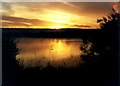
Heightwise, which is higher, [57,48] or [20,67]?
[57,48]

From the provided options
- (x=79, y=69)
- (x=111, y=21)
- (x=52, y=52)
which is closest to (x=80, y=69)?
(x=79, y=69)

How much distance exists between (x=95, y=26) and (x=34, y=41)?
45cm

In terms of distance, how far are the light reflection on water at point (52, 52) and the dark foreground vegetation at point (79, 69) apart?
0.11ft

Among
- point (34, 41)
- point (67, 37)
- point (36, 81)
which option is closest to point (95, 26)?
point (67, 37)

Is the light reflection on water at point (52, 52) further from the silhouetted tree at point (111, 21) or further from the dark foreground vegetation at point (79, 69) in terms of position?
the silhouetted tree at point (111, 21)

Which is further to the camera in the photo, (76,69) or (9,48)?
(9,48)

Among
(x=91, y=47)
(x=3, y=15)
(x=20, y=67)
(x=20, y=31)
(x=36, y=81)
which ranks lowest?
(x=36, y=81)

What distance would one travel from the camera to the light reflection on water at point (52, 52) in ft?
4.24

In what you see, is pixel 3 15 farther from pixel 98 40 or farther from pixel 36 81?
pixel 98 40

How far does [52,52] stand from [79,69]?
0.22m

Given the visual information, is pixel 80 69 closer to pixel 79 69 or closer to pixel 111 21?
pixel 79 69

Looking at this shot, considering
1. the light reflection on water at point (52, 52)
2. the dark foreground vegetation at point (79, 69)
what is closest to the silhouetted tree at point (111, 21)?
the dark foreground vegetation at point (79, 69)

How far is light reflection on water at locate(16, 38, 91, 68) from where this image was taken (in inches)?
50.8

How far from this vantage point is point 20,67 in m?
1.33
